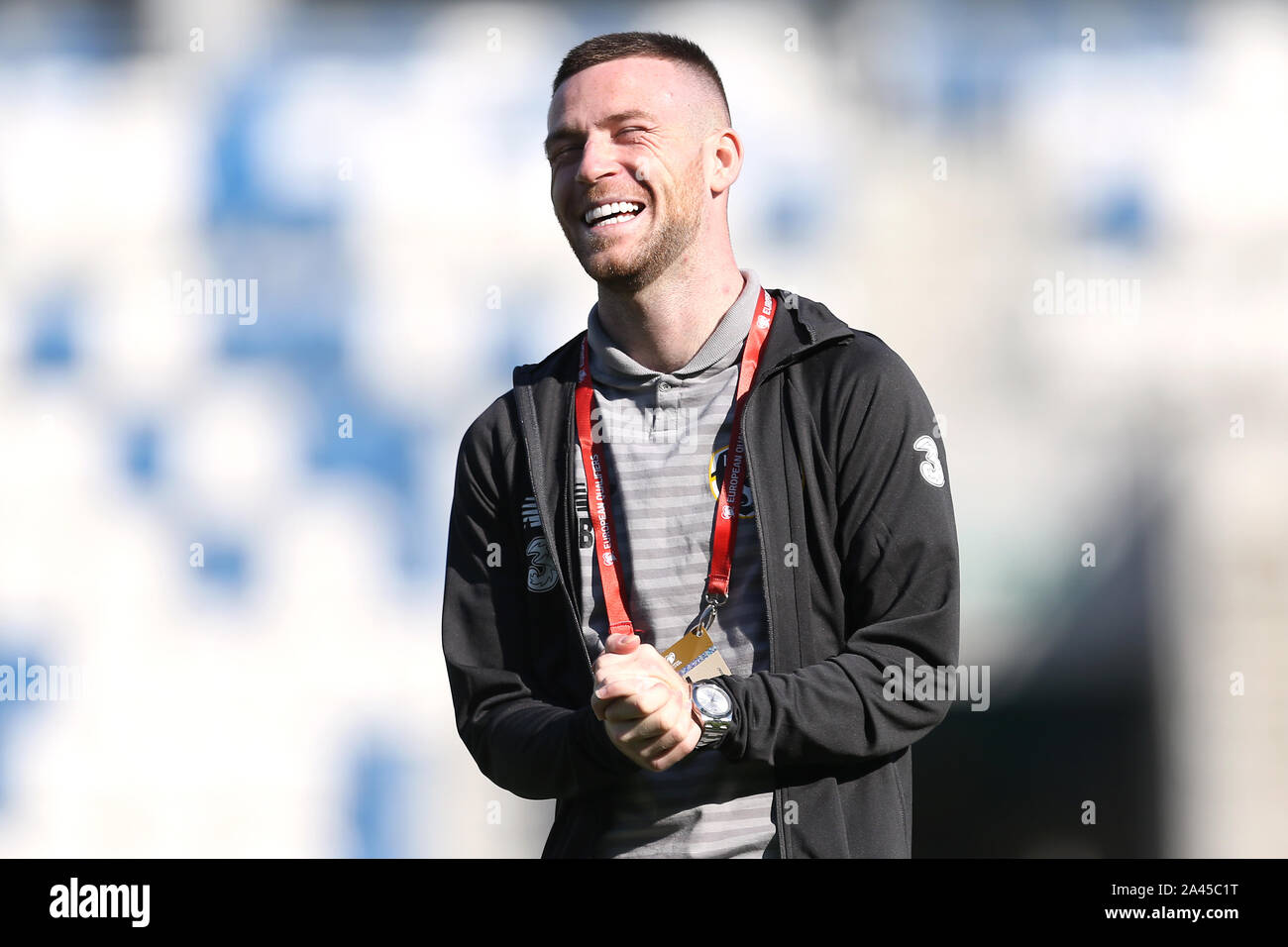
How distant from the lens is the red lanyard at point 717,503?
2.29 meters

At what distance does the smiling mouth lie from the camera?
2451 millimetres

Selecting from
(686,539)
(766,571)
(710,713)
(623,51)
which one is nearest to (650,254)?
(623,51)

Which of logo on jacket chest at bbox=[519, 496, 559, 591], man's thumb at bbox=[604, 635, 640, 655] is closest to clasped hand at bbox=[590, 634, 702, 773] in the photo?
man's thumb at bbox=[604, 635, 640, 655]

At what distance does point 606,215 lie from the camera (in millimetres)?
2459

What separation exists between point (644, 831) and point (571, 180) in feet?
4.09

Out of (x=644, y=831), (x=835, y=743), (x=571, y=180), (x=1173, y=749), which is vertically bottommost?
(x=1173, y=749)

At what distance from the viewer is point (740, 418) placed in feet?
7.79

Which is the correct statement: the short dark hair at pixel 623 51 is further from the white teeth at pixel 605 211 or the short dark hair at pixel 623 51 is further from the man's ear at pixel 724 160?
the white teeth at pixel 605 211

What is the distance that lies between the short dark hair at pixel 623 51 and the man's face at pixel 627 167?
0.02m

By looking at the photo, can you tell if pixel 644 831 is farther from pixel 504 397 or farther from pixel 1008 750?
pixel 1008 750

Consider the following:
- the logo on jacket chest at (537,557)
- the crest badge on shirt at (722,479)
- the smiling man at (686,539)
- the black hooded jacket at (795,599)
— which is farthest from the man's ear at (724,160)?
the logo on jacket chest at (537,557)

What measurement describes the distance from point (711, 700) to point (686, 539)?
34cm

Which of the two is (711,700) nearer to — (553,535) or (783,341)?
(553,535)

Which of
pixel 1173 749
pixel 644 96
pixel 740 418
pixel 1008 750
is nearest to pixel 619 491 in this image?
pixel 740 418
